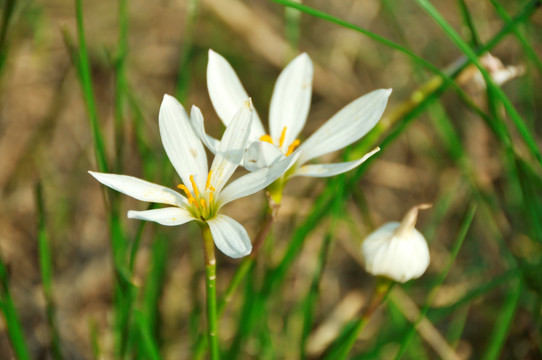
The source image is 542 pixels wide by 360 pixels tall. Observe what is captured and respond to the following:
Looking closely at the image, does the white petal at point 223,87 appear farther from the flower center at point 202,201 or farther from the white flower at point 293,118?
the flower center at point 202,201

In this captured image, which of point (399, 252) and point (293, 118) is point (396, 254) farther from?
point (293, 118)

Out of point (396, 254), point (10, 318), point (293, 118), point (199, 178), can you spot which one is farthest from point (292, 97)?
point (10, 318)

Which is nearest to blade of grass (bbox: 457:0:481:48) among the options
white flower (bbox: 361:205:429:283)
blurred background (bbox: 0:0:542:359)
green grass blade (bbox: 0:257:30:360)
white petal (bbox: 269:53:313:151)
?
blurred background (bbox: 0:0:542:359)

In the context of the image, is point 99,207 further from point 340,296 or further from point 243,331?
point 243,331

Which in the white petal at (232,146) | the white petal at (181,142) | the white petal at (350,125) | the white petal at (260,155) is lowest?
the white petal at (350,125)

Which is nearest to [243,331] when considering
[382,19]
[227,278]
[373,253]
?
[373,253]

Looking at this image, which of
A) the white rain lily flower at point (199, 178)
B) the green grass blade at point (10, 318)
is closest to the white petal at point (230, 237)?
the white rain lily flower at point (199, 178)

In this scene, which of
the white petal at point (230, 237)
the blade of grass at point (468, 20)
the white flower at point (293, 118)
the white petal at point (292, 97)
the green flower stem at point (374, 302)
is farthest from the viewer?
the blade of grass at point (468, 20)
